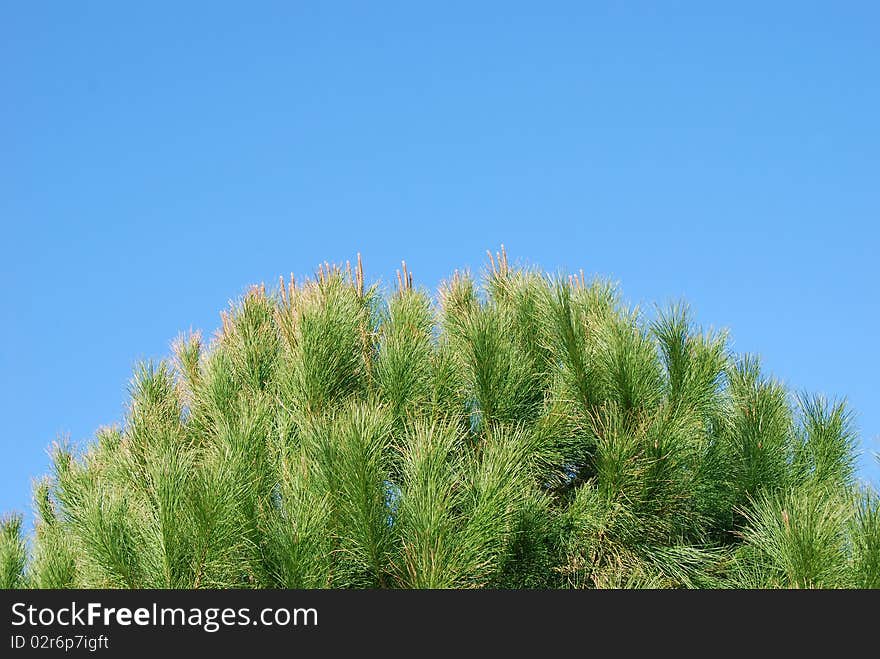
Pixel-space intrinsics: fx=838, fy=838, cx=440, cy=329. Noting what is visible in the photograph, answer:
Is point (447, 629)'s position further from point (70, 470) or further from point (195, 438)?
point (70, 470)

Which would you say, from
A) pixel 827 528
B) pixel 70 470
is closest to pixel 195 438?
pixel 70 470

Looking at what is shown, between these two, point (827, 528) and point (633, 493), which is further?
point (633, 493)

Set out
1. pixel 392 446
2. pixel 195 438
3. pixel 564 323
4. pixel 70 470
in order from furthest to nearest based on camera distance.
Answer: pixel 70 470 < pixel 195 438 < pixel 564 323 < pixel 392 446

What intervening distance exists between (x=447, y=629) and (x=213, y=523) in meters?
1.33

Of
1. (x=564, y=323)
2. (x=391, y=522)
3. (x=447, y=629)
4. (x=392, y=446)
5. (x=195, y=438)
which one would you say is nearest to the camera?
(x=447, y=629)

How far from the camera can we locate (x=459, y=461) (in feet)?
14.9

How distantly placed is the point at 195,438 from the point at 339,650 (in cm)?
277

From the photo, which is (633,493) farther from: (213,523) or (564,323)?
(213,523)

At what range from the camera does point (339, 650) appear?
3.32 m

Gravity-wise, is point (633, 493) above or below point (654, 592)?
above

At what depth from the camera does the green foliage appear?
13.1 feet

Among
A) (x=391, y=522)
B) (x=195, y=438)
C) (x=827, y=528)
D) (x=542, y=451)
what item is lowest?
(x=827, y=528)

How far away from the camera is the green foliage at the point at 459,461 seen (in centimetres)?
399

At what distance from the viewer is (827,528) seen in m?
3.80
